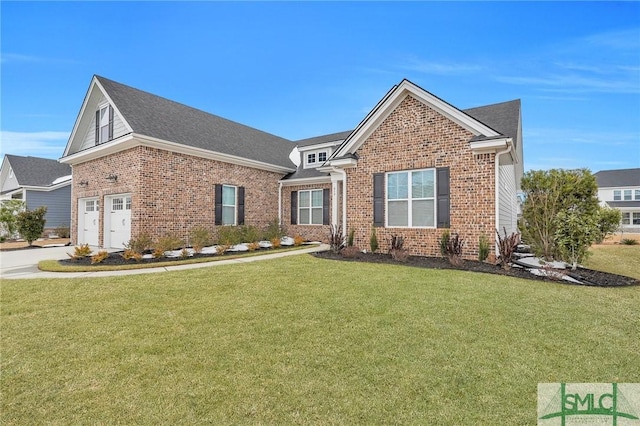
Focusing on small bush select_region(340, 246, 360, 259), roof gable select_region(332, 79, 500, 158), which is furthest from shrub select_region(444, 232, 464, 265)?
roof gable select_region(332, 79, 500, 158)

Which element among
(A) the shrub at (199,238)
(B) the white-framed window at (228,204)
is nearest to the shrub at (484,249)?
(A) the shrub at (199,238)

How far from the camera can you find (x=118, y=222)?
1357 centimetres

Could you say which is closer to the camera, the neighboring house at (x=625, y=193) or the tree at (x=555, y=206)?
the tree at (x=555, y=206)

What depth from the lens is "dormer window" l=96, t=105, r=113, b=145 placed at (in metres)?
14.0

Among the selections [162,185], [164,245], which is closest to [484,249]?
[164,245]

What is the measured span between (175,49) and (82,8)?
19.7 ft

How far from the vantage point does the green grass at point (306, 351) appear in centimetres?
258

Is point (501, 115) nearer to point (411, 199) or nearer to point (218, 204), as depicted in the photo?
Result: point (411, 199)

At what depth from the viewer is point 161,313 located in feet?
16.2

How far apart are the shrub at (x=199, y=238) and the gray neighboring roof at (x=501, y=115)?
12610mm

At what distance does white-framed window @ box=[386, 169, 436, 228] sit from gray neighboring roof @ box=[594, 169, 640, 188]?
1674 inches

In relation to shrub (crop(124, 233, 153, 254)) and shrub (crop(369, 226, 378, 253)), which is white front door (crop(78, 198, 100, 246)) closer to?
shrub (crop(124, 233, 153, 254))

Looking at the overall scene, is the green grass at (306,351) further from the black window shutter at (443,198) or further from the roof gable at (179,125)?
the roof gable at (179,125)

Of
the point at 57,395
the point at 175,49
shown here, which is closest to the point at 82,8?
the point at 175,49
